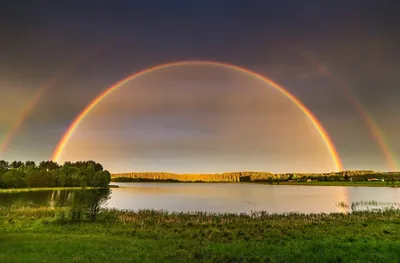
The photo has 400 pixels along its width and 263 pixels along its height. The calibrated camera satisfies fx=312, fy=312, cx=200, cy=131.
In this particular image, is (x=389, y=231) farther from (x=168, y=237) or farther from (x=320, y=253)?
(x=168, y=237)

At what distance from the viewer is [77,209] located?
4191 cm

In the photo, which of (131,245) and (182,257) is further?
(131,245)

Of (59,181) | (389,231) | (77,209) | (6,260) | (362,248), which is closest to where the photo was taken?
(6,260)

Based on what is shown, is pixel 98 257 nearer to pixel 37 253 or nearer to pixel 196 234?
pixel 37 253

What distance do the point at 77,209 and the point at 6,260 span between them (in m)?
26.7

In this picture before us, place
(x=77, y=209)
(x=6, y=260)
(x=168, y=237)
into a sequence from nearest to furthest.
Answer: (x=6, y=260)
(x=168, y=237)
(x=77, y=209)

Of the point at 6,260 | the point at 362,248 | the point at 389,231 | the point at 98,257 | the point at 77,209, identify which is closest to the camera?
the point at 6,260

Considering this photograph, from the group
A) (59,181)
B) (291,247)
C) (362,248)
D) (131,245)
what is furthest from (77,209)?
(59,181)

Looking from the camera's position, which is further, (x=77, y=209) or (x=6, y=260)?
(x=77, y=209)

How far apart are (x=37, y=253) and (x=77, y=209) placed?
25.1 m

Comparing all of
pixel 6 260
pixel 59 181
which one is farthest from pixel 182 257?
pixel 59 181

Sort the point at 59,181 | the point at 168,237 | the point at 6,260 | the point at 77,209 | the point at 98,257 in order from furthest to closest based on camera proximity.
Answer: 1. the point at 59,181
2. the point at 77,209
3. the point at 168,237
4. the point at 98,257
5. the point at 6,260

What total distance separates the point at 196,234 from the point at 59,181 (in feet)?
601

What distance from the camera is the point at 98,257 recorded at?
57.4 feet
